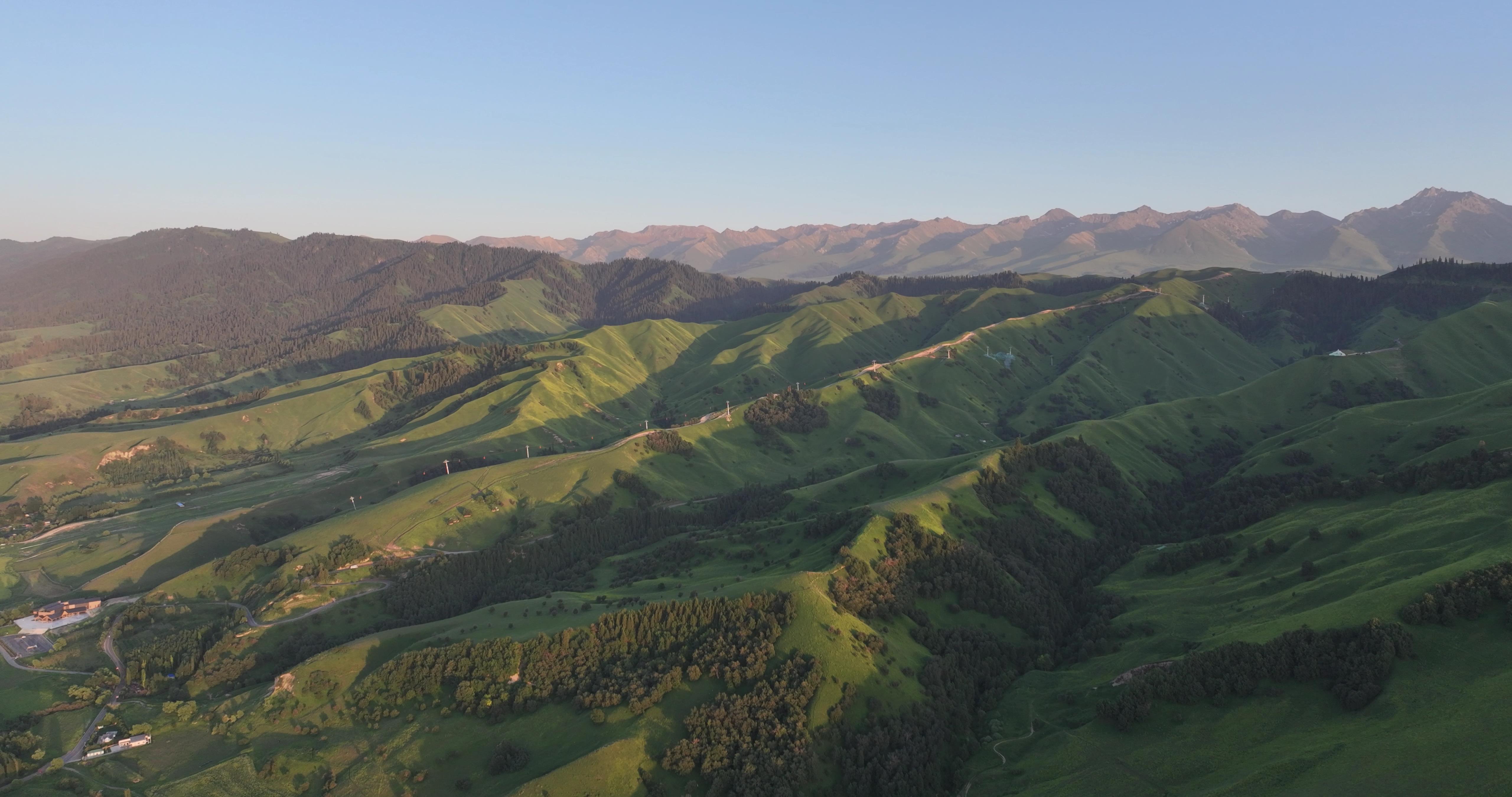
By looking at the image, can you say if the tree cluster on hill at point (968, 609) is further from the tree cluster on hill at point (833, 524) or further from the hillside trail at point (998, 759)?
the tree cluster on hill at point (833, 524)

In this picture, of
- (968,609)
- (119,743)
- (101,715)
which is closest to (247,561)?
(101,715)

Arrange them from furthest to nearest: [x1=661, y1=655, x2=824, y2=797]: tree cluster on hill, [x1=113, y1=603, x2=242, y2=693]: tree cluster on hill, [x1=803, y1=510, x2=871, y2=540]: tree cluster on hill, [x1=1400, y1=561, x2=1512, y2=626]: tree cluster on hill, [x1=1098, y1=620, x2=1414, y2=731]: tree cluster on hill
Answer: [x1=803, y1=510, x2=871, y2=540]: tree cluster on hill → [x1=113, y1=603, x2=242, y2=693]: tree cluster on hill → [x1=661, y1=655, x2=824, y2=797]: tree cluster on hill → [x1=1400, y1=561, x2=1512, y2=626]: tree cluster on hill → [x1=1098, y1=620, x2=1414, y2=731]: tree cluster on hill

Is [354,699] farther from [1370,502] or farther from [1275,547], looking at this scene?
[1370,502]

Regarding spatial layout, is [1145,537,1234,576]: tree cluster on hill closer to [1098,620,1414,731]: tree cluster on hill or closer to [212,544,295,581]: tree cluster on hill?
[1098,620,1414,731]: tree cluster on hill

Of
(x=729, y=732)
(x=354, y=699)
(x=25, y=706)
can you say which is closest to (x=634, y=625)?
(x=729, y=732)

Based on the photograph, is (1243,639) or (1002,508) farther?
(1002,508)

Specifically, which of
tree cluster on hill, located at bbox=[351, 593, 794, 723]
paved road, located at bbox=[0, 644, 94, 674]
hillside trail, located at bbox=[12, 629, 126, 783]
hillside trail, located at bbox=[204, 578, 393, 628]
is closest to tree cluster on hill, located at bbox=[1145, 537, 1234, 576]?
tree cluster on hill, located at bbox=[351, 593, 794, 723]
